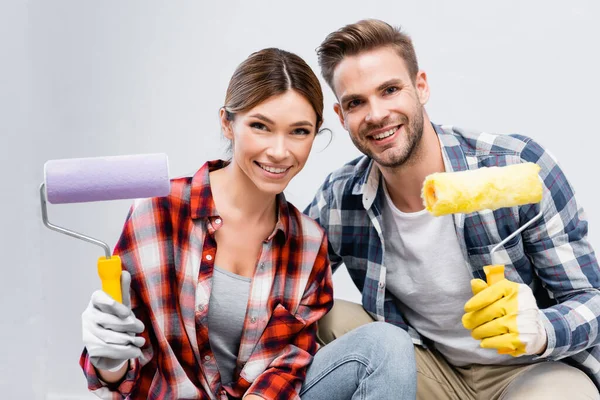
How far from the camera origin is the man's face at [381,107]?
6.09 feet

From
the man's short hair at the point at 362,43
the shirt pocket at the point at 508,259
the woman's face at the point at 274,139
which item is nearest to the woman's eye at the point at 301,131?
the woman's face at the point at 274,139

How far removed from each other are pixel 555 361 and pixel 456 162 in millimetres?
522

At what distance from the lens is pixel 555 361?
1.82 metres

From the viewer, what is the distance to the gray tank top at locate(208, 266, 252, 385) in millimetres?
1730

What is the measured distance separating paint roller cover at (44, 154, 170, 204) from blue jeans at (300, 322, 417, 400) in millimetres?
573

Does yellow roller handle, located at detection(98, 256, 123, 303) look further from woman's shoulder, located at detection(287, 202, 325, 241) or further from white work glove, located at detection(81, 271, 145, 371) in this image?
woman's shoulder, located at detection(287, 202, 325, 241)

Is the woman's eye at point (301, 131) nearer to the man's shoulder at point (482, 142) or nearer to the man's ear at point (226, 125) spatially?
the man's ear at point (226, 125)

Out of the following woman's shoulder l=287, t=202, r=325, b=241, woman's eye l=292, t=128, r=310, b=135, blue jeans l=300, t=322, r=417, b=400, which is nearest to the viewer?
blue jeans l=300, t=322, r=417, b=400

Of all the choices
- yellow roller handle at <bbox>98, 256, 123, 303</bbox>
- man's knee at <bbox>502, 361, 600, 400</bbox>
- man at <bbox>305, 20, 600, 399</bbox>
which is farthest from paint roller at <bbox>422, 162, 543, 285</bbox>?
yellow roller handle at <bbox>98, 256, 123, 303</bbox>

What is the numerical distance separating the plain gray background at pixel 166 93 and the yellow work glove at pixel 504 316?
99cm

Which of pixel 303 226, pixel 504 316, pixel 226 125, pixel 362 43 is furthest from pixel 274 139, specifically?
pixel 504 316

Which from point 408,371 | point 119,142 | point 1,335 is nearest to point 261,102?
point 408,371

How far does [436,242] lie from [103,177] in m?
0.83

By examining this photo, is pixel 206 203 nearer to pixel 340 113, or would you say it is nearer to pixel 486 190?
pixel 340 113
